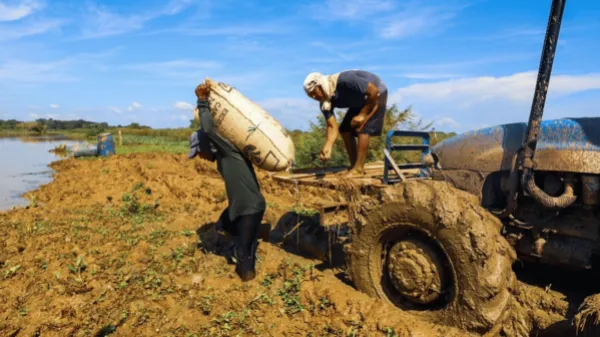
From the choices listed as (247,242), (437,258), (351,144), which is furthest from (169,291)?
(351,144)

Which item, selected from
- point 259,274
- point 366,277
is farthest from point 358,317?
point 259,274

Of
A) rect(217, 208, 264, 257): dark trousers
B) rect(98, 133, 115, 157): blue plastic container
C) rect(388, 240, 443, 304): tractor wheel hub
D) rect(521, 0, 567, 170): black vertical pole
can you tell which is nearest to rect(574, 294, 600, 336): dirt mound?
rect(388, 240, 443, 304): tractor wheel hub

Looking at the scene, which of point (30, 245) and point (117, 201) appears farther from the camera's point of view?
point (117, 201)

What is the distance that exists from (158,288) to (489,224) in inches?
120

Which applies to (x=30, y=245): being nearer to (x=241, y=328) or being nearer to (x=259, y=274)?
(x=259, y=274)

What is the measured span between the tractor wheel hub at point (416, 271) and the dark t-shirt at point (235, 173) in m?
1.54

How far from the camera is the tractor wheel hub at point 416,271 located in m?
2.92

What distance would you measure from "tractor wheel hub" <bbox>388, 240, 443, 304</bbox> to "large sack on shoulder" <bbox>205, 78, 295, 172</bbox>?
1344 millimetres

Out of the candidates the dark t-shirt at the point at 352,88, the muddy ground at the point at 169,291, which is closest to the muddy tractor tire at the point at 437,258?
the muddy ground at the point at 169,291

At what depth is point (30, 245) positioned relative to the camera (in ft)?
17.0

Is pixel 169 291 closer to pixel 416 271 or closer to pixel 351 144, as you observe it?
pixel 416 271

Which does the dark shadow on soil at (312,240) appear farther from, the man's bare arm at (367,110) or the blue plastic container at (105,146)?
the blue plastic container at (105,146)

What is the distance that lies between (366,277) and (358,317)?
35cm

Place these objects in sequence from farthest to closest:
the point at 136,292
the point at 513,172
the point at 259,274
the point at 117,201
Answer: the point at 117,201, the point at 259,274, the point at 136,292, the point at 513,172
